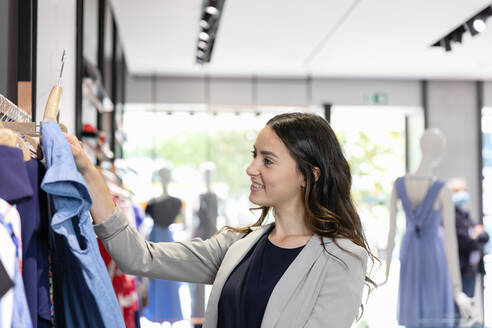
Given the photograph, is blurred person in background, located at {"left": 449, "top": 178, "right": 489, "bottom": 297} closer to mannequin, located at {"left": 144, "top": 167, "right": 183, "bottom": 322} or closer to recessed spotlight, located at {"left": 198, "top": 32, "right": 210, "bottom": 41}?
recessed spotlight, located at {"left": 198, "top": 32, "right": 210, "bottom": 41}

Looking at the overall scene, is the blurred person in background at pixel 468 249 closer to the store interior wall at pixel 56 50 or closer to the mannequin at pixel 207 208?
the mannequin at pixel 207 208

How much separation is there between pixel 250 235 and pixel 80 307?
836 mm

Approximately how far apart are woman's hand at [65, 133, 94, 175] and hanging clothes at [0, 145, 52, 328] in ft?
0.27

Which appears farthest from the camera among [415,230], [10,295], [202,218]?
[202,218]

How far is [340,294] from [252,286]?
0.26 metres

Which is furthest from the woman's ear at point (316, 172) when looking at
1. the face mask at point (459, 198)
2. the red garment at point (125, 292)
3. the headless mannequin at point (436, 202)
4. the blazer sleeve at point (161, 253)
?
the face mask at point (459, 198)

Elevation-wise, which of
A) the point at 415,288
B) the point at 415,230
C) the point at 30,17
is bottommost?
the point at 415,288

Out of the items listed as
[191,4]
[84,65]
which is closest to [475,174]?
[191,4]

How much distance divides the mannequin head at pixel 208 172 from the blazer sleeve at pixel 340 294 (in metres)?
6.59

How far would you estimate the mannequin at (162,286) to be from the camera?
7.14m

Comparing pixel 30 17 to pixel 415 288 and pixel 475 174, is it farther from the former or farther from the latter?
pixel 475 174

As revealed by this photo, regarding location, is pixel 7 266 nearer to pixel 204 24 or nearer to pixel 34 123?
pixel 34 123

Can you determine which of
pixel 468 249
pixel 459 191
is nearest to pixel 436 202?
pixel 468 249

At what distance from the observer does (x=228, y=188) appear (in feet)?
27.5
